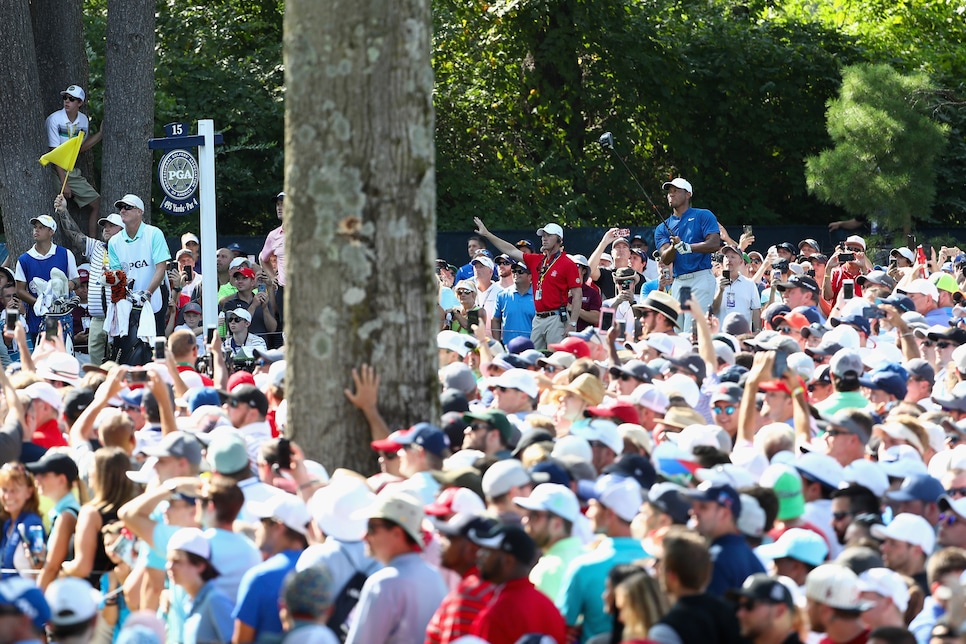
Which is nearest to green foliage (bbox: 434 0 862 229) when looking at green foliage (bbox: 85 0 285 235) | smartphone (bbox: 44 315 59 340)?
green foliage (bbox: 85 0 285 235)

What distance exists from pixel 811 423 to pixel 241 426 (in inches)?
133

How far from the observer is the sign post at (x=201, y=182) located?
41.7 ft

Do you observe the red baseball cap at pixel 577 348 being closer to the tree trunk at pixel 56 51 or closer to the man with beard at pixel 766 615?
the man with beard at pixel 766 615

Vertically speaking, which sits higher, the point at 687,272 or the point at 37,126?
the point at 37,126

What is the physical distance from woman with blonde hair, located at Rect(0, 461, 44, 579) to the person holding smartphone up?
7.79 meters

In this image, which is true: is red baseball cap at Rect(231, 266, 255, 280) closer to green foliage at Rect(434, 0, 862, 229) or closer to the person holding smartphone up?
the person holding smartphone up

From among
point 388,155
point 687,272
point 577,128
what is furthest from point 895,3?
point 388,155

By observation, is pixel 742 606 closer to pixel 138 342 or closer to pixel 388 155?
pixel 388 155

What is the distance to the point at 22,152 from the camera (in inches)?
674

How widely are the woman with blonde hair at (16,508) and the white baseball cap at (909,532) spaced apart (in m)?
4.04

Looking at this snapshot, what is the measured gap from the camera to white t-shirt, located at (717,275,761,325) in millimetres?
14492

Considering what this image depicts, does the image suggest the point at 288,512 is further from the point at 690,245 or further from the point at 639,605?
the point at 690,245

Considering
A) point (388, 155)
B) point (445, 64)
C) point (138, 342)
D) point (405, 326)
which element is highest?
point (445, 64)

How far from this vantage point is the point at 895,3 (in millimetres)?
34562
